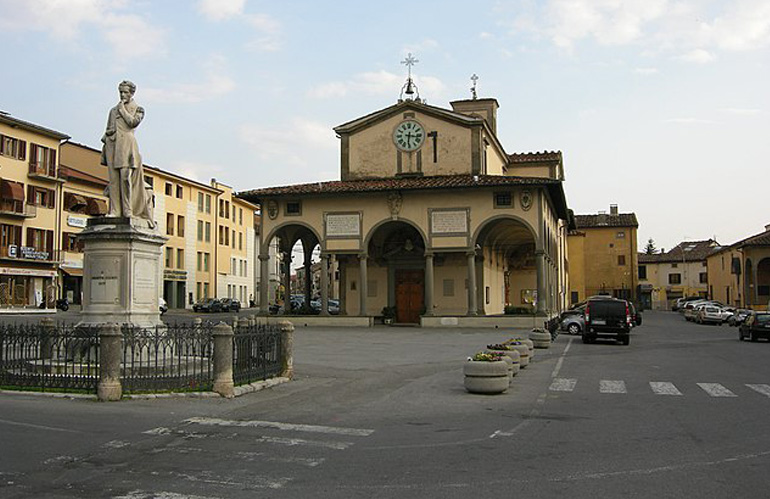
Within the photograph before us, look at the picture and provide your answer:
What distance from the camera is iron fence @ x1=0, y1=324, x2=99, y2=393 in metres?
12.3

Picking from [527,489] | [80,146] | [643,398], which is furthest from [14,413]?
[80,146]

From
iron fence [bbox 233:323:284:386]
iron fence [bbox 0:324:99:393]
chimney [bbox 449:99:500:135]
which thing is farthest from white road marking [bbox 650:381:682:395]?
chimney [bbox 449:99:500:135]

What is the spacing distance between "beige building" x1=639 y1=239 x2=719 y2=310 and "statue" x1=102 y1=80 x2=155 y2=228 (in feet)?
312

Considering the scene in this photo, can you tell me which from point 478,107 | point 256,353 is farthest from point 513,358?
point 478,107

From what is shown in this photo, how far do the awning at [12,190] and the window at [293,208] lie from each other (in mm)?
22765

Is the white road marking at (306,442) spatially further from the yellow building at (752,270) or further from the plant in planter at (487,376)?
the yellow building at (752,270)

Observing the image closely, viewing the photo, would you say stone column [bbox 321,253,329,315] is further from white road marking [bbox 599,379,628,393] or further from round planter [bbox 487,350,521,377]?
white road marking [bbox 599,379,628,393]

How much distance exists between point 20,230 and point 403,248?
28.8 meters

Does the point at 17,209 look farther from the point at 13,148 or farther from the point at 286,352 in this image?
the point at 286,352

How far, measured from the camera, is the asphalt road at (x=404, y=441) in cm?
689

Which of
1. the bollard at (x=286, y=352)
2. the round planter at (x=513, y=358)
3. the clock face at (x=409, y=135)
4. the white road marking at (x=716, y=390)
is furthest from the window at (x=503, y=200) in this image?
the bollard at (x=286, y=352)

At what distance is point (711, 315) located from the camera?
51.7 m

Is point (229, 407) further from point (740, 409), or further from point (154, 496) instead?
point (740, 409)

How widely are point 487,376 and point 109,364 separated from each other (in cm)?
669
